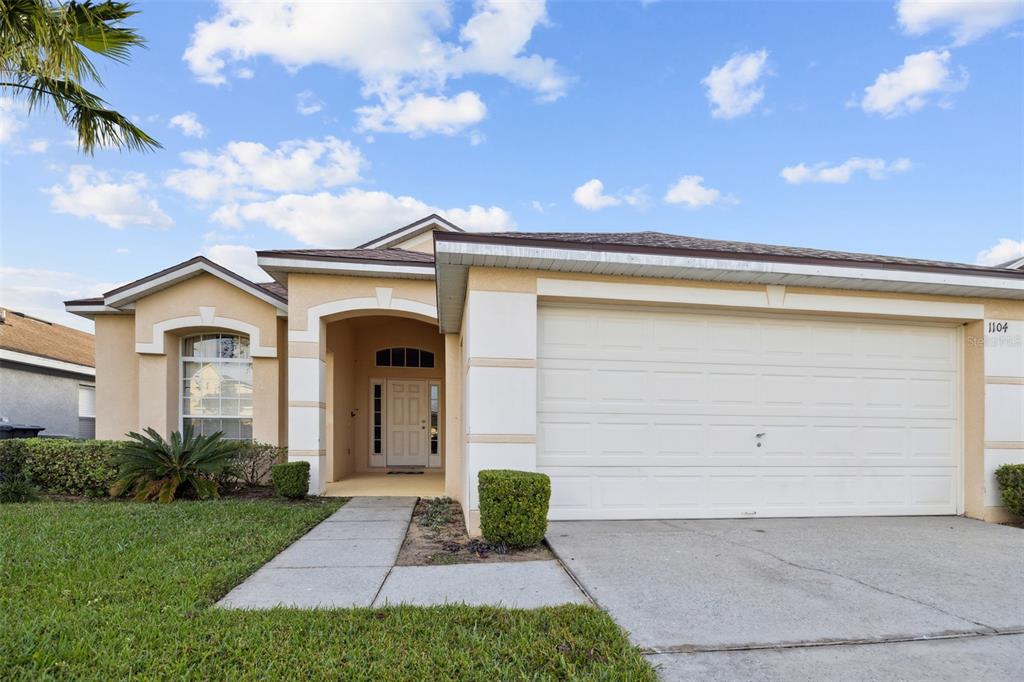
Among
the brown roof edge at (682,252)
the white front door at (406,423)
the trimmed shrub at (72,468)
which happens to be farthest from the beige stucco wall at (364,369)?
the brown roof edge at (682,252)

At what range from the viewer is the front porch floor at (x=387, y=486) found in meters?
9.79

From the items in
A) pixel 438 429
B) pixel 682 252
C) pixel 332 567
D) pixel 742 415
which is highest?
pixel 682 252

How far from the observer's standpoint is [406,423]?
1412 centimetres

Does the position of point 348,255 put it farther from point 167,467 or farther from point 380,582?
point 380,582

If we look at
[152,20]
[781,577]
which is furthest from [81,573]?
[152,20]

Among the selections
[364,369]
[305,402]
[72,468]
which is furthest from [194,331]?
[364,369]

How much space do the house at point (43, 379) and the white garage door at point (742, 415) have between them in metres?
14.9

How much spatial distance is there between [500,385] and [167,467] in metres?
6.11

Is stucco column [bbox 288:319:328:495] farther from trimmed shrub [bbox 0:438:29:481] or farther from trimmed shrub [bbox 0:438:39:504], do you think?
trimmed shrub [bbox 0:438:29:481]

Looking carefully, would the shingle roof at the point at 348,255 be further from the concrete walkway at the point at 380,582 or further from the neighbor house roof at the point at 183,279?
the concrete walkway at the point at 380,582

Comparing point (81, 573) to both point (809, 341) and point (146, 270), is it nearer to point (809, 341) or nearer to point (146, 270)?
point (809, 341)

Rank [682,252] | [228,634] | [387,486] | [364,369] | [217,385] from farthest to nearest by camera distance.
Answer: [364,369] → [217,385] → [387,486] → [682,252] → [228,634]

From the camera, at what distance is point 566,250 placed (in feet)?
19.9

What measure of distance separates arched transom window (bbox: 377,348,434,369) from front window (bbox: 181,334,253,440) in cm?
331
